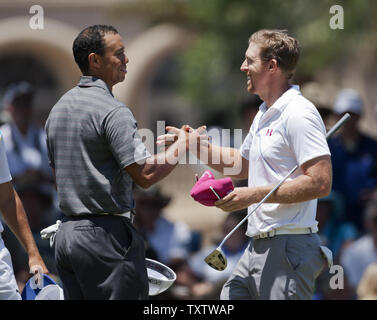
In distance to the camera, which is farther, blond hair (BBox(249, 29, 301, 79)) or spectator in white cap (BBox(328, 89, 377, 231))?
spectator in white cap (BBox(328, 89, 377, 231))

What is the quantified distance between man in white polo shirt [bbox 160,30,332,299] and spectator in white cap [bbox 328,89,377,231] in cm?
384

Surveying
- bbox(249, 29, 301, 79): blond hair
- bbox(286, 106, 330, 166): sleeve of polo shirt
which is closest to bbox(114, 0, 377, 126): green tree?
bbox(249, 29, 301, 79): blond hair

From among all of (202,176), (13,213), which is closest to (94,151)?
(202,176)

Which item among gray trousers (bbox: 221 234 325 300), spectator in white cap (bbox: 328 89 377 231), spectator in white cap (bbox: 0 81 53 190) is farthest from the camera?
spectator in white cap (bbox: 0 81 53 190)

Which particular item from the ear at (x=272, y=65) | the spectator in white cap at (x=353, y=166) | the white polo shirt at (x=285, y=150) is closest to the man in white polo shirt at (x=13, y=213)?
the white polo shirt at (x=285, y=150)

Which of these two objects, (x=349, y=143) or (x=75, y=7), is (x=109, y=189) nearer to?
(x=349, y=143)

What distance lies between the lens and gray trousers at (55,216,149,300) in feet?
14.0

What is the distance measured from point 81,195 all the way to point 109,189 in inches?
6.2

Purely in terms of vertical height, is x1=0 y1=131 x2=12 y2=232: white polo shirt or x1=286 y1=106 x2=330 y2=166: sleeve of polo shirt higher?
x1=286 y1=106 x2=330 y2=166: sleeve of polo shirt

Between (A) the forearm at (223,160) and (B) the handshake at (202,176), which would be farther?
(A) the forearm at (223,160)

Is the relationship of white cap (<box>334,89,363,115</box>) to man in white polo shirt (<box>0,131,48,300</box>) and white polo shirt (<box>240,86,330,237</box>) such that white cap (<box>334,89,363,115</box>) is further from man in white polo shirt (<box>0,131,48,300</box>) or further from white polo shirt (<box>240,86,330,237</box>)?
man in white polo shirt (<box>0,131,48,300</box>)

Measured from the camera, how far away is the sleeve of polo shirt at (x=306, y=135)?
4254mm

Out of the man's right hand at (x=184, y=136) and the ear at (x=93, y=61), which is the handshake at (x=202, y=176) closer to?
the man's right hand at (x=184, y=136)

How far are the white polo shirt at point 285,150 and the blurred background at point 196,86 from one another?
3.01 metres
